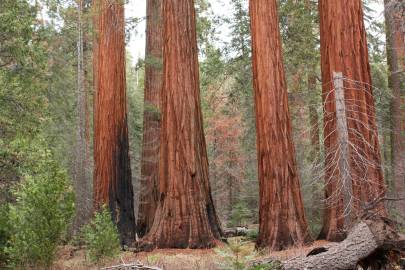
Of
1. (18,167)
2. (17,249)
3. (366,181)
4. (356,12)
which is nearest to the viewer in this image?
(17,249)

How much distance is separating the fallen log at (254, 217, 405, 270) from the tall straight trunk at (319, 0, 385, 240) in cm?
317

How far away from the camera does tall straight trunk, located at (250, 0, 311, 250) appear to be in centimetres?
938

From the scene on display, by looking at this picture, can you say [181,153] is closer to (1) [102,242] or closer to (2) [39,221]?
(1) [102,242]

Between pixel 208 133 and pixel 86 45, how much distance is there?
34.2ft

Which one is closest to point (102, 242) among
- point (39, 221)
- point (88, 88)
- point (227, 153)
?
point (39, 221)

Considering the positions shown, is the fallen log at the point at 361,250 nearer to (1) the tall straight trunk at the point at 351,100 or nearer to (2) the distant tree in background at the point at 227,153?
(1) the tall straight trunk at the point at 351,100

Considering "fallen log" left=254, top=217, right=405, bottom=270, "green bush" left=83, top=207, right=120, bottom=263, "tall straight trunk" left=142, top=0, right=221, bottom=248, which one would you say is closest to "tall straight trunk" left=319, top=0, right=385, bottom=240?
"tall straight trunk" left=142, top=0, right=221, bottom=248

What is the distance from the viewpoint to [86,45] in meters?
25.4

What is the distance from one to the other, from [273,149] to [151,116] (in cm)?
700

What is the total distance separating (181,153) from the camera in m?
10.3

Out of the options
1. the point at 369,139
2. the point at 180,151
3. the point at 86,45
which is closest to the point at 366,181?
the point at 369,139

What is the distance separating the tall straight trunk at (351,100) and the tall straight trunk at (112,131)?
5504 millimetres

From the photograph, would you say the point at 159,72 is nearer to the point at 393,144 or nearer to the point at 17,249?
Answer: the point at 393,144

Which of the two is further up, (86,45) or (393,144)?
(86,45)
